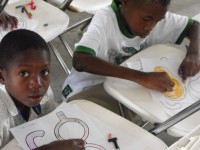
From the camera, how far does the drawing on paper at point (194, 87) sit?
3.65 feet

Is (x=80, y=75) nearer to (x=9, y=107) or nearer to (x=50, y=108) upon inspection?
(x=50, y=108)

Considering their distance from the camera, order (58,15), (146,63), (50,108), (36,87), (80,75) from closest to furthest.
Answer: (36,87) < (50,108) < (146,63) < (80,75) < (58,15)

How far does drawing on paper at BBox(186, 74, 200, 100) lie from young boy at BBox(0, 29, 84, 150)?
48cm

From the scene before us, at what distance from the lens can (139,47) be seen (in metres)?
1.36

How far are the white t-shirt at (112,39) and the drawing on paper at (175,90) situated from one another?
0.63 feet

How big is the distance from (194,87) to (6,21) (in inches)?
29.5

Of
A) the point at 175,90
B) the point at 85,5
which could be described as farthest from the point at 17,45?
the point at 85,5

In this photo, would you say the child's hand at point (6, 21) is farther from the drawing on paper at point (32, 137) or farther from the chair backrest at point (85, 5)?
the drawing on paper at point (32, 137)

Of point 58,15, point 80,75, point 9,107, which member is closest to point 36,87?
point 9,107

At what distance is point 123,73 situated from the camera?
3.64 feet

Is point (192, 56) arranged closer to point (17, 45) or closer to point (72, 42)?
point (17, 45)

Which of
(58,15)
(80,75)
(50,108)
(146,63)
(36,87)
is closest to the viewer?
(36,87)

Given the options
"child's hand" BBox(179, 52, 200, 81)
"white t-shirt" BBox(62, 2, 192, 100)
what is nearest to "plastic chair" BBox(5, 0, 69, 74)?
"white t-shirt" BBox(62, 2, 192, 100)

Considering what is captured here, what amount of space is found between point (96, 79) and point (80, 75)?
0.07m
